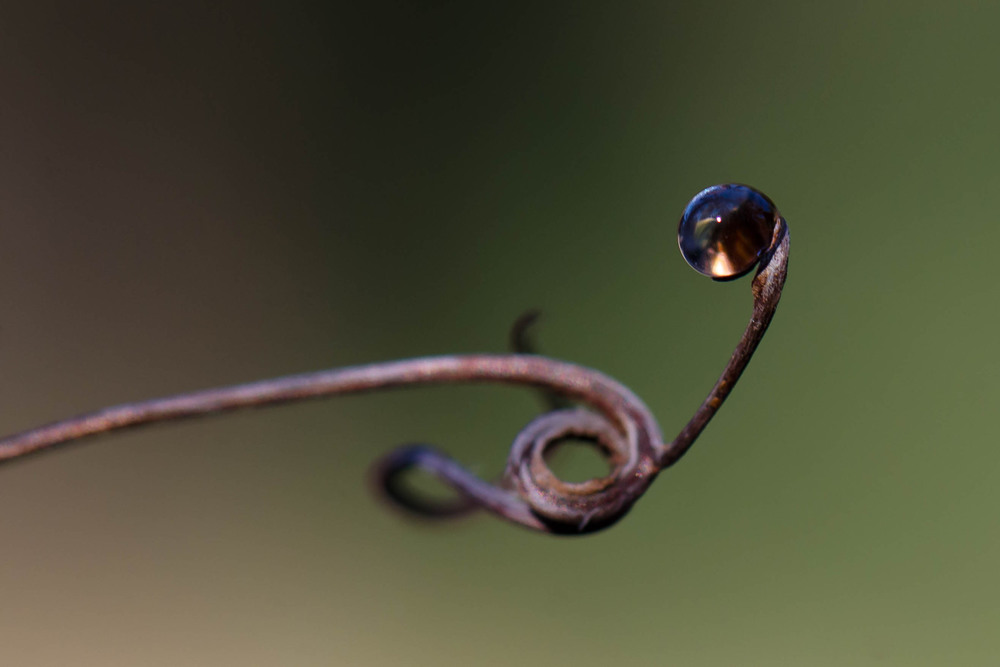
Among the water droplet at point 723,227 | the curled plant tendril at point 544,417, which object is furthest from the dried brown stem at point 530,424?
the water droplet at point 723,227

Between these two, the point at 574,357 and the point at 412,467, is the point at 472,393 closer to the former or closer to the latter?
the point at 574,357

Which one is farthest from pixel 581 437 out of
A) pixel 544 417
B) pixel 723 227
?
pixel 723 227

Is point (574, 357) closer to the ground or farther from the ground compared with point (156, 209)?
closer to the ground

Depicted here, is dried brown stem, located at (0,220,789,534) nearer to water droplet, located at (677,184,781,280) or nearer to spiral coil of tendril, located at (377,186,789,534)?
spiral coil of tendril, located at (377,186,789,534)

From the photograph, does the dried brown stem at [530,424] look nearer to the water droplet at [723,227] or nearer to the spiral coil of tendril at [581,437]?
the spiral coil of tendril at [581,437]

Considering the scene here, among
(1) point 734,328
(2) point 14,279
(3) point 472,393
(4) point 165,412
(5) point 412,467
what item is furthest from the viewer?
(2) point 14,279

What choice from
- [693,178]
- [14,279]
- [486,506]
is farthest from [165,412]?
[14,279]

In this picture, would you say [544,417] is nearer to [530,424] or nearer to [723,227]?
[530,424]
